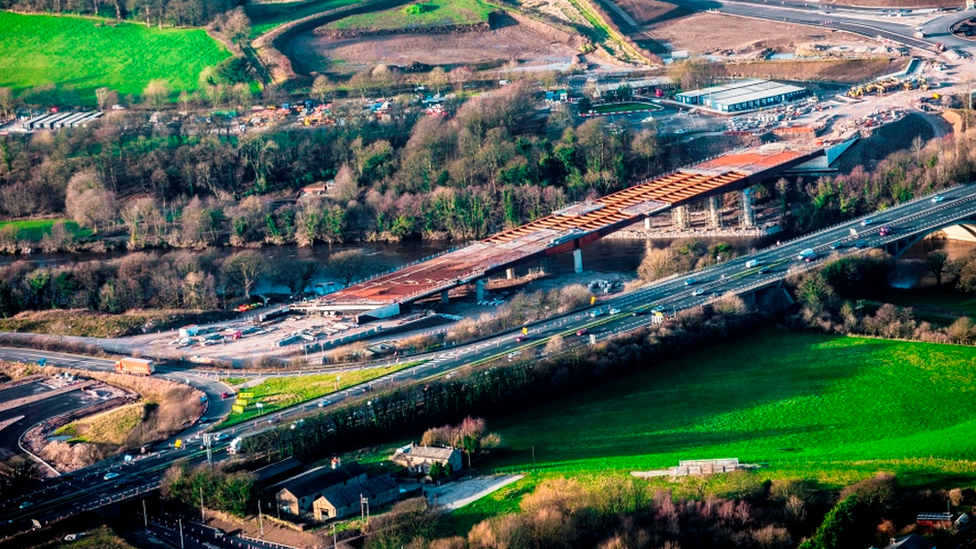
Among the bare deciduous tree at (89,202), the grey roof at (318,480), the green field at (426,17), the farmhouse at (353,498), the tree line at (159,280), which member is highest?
the green field at (426,17)

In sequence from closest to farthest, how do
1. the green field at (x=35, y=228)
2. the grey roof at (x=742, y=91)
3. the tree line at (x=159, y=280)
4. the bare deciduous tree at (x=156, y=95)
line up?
the tree line at (x=159, y=280), the green field at (x=35, y=228), the grey roof at (x=742, y=91), the bare deciduous tree at (x=156, y=95)

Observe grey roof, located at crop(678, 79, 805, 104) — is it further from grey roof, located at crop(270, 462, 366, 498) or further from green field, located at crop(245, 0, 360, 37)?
grey roof, located at crop(270, 462, 366, 498)

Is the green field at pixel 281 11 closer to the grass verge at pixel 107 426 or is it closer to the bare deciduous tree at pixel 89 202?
the bare deciduous tree at pixel 89 202

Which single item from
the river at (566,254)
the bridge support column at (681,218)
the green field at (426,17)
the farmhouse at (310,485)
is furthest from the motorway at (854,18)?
the farmhouse at (310,485)

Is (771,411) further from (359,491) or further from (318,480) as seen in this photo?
(318,480)

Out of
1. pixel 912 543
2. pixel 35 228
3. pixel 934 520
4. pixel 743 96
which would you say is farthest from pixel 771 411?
pixel 35 228

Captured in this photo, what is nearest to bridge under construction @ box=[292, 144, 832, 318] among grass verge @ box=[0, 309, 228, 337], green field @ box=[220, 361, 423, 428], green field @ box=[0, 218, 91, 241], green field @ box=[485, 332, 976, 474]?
grass verge @ box=[0, 309, 228, 337]

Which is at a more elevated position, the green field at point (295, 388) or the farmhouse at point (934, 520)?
the green field at point (295, 388)
